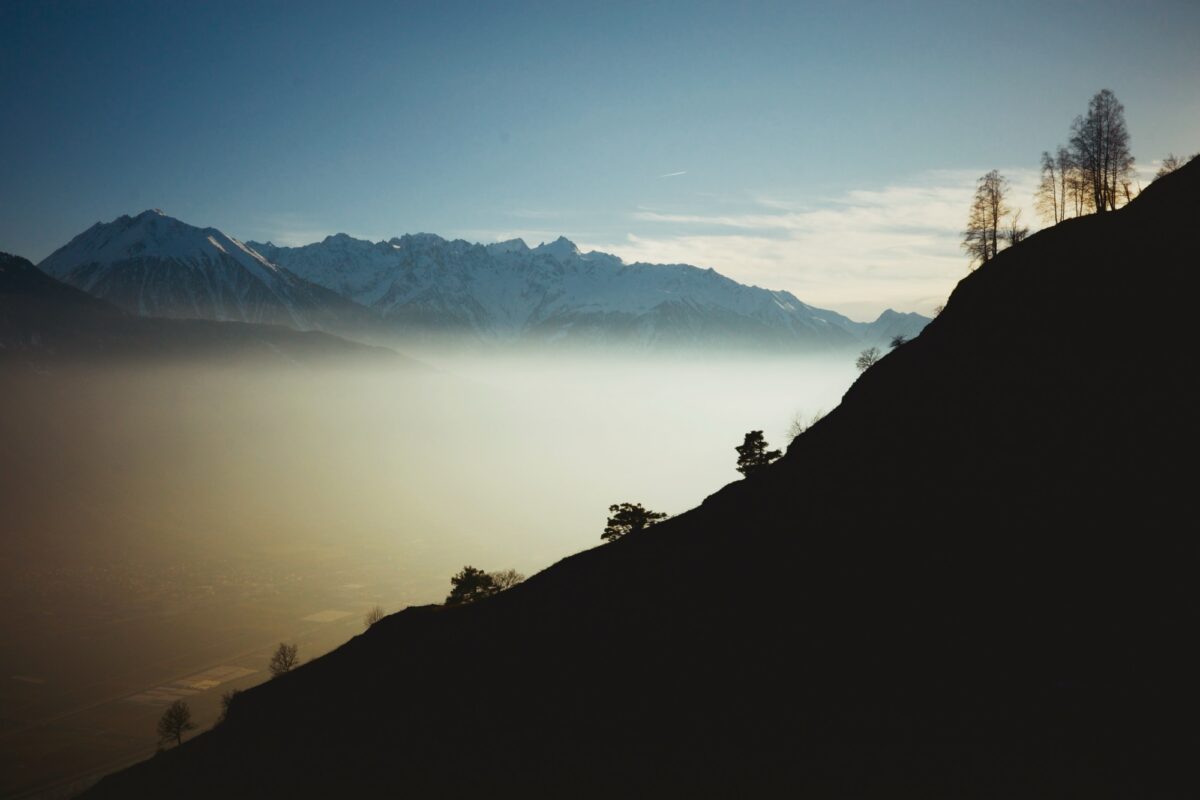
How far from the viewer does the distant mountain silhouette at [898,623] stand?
2539 centimetres

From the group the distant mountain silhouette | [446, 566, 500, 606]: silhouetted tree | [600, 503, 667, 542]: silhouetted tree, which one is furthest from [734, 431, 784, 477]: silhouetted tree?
[446, 566, 500, 606]: silhouetted tree

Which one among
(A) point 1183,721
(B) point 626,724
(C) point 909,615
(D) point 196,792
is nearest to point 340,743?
(D) point 196,792

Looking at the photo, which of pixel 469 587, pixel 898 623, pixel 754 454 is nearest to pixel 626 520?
pixel 754 454

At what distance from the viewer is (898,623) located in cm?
3186

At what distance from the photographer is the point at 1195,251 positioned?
39375 millimetres

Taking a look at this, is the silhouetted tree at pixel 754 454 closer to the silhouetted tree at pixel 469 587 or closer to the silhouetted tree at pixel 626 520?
the silhouetted tree at pixel 626 520

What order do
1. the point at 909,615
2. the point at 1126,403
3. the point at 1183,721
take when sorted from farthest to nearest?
the point at 1126,403, the point at 909,615, the point at 1183,721

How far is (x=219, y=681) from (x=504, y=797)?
685 ft

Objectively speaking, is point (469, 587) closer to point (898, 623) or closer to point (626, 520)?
point (626, 520)

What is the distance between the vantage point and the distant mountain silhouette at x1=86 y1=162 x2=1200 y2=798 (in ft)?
83.3

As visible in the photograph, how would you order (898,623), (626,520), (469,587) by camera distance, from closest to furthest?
(898,623) → (469,587) → (626,520)

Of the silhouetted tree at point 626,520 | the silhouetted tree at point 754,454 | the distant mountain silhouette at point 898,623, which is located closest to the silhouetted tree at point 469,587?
the silhouetted tree at point 626,520

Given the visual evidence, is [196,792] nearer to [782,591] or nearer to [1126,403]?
[782,591]

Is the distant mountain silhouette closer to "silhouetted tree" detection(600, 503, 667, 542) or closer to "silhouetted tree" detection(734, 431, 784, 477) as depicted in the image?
"silhouetted tree" detection(600, 503, 667, 542)
